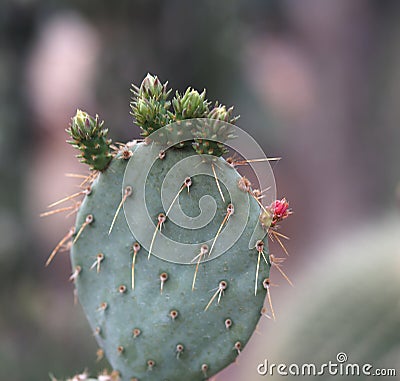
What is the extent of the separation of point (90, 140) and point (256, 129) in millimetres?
4995

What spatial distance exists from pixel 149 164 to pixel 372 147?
6577mm

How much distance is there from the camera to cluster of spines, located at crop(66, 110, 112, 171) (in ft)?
3.71

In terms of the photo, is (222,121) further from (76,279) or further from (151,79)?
(76,279)

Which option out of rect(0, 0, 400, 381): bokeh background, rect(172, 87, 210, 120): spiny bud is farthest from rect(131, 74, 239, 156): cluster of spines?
rect(0, 0, 400, 381): bokeh background

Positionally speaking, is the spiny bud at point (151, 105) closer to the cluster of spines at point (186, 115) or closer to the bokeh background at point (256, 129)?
the cluster of spines at point (186, 115)

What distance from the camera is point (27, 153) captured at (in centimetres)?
516

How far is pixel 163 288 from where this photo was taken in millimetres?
1184

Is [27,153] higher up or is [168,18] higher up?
[168,18]


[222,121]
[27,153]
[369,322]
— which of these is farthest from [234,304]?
[27,153]

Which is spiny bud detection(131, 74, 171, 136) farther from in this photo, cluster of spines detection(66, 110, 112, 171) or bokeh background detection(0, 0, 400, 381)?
bokeh background detection(0, 0, 400, 381)

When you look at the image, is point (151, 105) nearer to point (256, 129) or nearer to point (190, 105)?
point (190, 105)

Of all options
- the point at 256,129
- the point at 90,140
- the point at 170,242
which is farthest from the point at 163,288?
the point at 256,129

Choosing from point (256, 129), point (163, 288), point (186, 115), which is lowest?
point (163, 288)

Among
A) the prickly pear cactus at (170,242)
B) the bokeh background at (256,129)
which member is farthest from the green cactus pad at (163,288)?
the bokeh background at (256,129)
